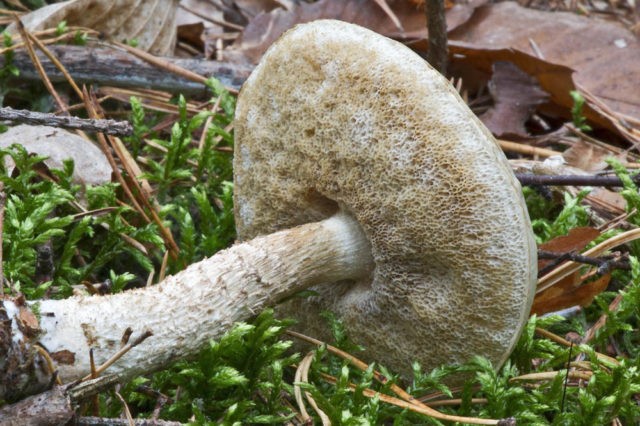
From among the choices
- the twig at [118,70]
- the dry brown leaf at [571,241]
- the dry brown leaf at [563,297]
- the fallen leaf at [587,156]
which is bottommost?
the dry brown leaf at [563,297]

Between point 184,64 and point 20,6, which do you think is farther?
point 20,6

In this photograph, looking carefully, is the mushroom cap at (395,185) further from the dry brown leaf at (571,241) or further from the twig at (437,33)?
the twig at (437,33)

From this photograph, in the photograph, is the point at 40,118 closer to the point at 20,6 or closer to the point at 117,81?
the point at 117,81

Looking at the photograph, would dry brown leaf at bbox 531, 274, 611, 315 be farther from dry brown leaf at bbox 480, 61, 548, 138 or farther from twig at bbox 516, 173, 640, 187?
dry brown leaf at bbox 480, 61, 548, 138

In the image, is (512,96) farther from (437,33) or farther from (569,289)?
(569,289)

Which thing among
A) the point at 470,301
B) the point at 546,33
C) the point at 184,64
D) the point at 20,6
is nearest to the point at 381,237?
the point at 470,301

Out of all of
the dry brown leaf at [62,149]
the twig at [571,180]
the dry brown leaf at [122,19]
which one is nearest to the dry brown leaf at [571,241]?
the twig at [571,180]

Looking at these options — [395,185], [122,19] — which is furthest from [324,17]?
[395,185]
